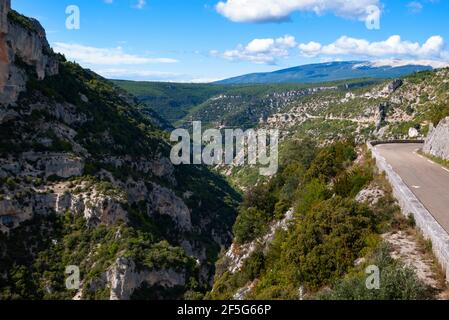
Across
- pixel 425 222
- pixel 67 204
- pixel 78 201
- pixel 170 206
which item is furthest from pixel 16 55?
pixel 425 222

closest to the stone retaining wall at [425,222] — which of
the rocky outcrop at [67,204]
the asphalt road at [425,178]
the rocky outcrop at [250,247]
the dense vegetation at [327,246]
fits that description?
the dense vegetation at [327,246]

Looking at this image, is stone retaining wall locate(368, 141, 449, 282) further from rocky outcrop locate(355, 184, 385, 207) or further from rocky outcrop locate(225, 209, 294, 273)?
rocky outcrop locate(225, 209, 294, 273)

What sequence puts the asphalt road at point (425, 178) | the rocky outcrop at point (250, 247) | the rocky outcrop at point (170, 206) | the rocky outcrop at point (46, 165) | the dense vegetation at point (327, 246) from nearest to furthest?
the dense vegetation at point (327, 246) → the asphalt road at point (425, 178) → the rocky outcrop at point (250, 247) → the rocky outcrop at point (46, 165) → the rocky outcrop at point (170, 206)

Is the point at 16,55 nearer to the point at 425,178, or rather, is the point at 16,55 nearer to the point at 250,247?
the point at 250,247

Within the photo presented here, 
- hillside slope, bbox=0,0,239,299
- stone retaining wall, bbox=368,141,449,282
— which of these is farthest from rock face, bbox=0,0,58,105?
stone retaining wall, bbox=368,141,449,282

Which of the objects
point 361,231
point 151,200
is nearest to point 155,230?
point 151,200

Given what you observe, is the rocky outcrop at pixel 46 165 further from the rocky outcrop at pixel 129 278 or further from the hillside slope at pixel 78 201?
the rocky outcrop at pixel 129 278
